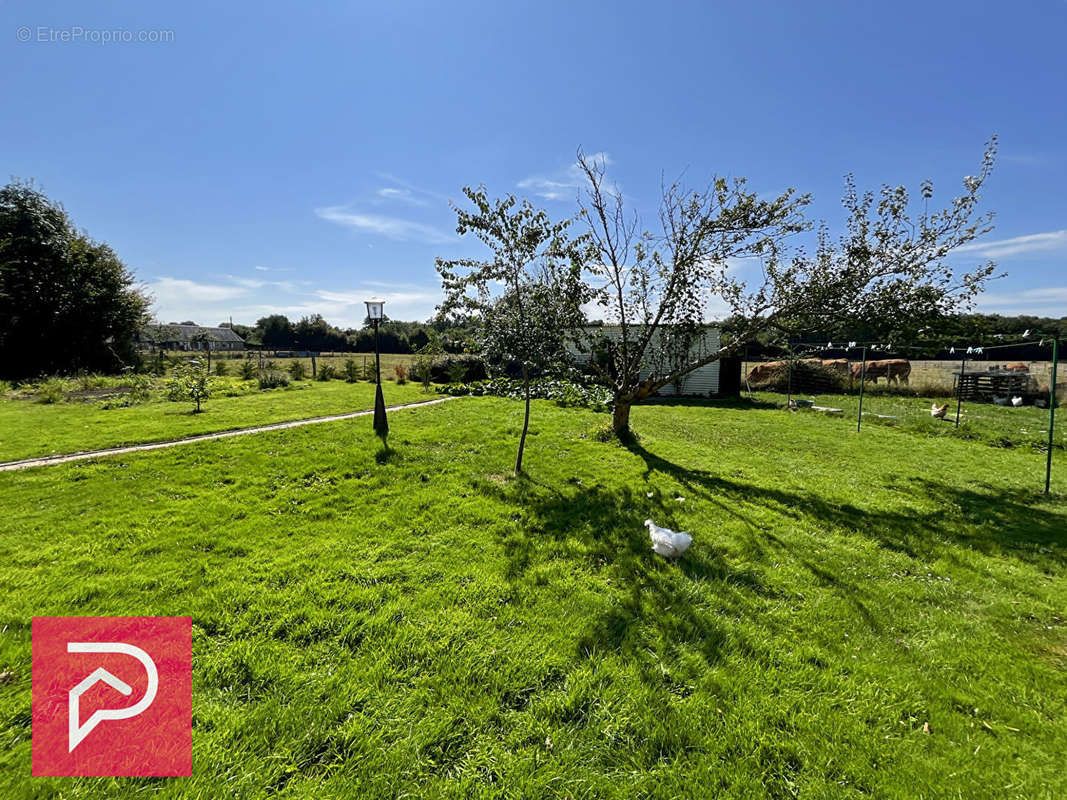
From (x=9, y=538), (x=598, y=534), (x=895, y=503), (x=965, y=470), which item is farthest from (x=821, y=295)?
(x=9, y=538)

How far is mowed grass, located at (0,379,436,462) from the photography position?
7562 millimetres

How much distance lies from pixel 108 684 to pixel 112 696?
0.13 meters

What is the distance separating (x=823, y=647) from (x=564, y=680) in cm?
188

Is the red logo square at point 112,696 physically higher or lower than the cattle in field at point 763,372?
lower

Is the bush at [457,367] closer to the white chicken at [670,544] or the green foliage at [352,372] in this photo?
the green foliage at [352,372]

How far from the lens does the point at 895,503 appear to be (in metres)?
5.86

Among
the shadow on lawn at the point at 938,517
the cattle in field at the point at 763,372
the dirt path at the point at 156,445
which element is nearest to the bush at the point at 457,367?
the dirt path at the point at 156,445

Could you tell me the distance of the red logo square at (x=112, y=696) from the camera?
203 centimetres

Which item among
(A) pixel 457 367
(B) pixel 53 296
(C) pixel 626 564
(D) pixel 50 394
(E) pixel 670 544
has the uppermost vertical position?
(B) pixel 53 296

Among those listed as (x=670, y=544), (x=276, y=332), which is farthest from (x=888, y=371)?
(x=276, y=332)

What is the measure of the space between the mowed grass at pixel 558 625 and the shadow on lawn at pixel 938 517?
0.16 feet

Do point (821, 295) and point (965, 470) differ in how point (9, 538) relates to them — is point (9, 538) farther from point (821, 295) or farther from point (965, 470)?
point (965, 470)

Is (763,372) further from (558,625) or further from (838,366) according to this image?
(558,625)

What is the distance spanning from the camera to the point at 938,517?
546cm
